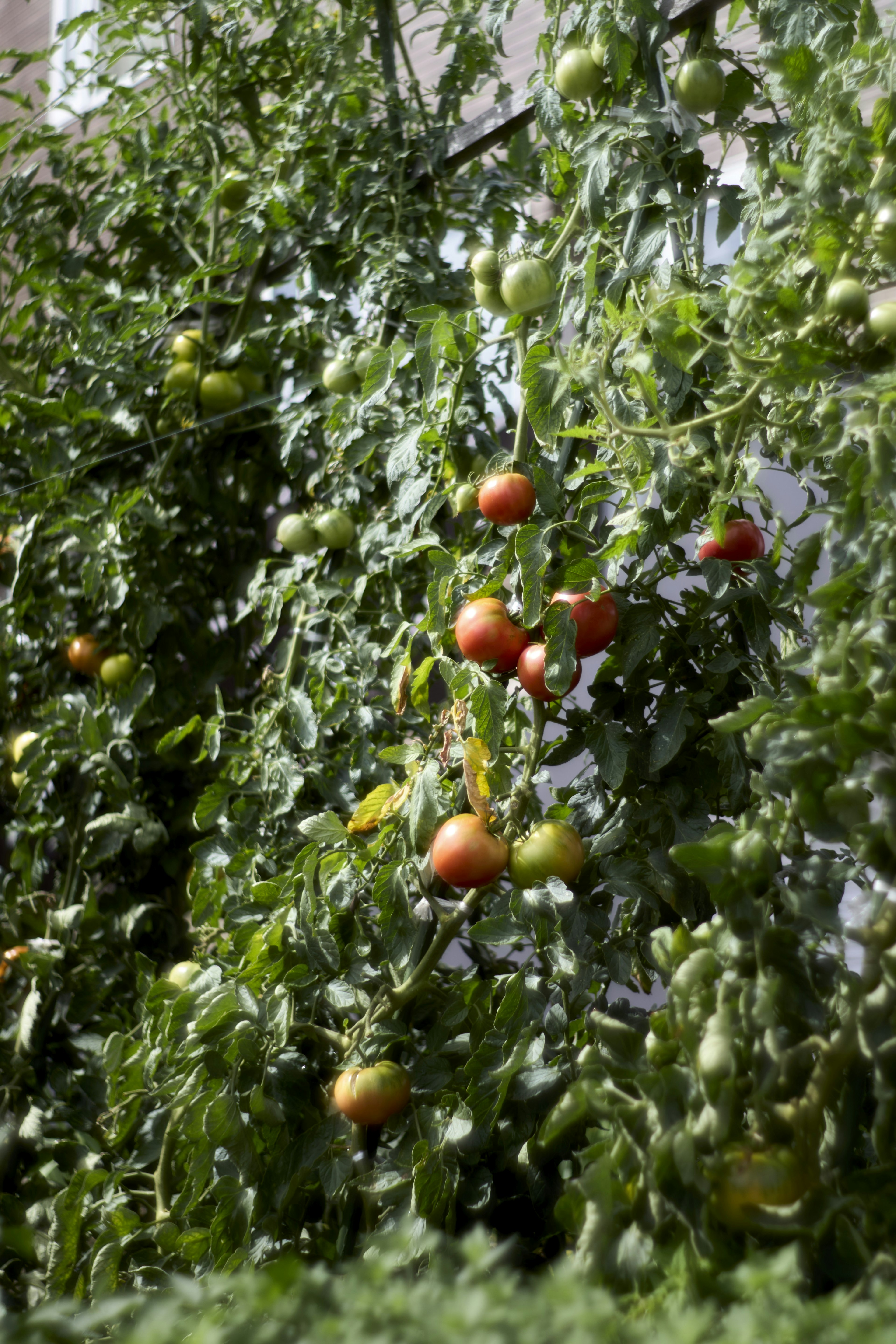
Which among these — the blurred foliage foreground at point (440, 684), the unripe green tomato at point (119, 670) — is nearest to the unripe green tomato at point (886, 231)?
the blurred foliage foreground at point (440, 684)

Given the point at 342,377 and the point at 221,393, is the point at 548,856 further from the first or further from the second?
the point at 221,393

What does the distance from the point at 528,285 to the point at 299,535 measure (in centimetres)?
61

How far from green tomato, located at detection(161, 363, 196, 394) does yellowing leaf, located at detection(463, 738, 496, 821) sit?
110cm

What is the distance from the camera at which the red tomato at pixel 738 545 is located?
0.98 meters

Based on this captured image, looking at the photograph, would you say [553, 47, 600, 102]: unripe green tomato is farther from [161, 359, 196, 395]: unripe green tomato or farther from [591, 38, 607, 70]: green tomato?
[161, 359, 196, 395]: unripe green tomato

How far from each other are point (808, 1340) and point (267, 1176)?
0.70m

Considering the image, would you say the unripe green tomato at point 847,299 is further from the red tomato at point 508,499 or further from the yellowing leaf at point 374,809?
→ the yellowing leaf at point 374,809

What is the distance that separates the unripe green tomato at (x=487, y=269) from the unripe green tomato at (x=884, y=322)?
448mm

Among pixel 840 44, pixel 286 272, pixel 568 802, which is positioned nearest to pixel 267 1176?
pixel 568 802

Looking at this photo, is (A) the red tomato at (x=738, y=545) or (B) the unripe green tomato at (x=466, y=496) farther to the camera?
(B) the unripe green tomato at (x=466, y=496)

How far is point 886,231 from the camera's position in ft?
2.32

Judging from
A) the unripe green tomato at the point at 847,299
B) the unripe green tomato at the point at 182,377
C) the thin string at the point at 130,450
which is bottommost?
the thin string at the point at 130,450

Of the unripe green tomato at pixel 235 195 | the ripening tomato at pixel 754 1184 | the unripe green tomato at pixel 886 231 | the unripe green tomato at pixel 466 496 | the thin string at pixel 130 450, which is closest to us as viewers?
the ripening tomato at pixel 754 1184

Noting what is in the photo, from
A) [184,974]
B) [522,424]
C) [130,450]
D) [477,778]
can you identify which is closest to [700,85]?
[522,424]
